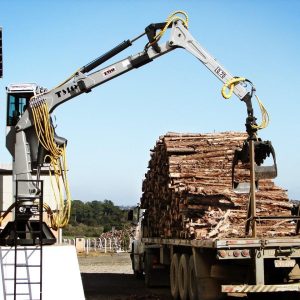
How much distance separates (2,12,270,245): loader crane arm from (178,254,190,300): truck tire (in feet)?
11.4

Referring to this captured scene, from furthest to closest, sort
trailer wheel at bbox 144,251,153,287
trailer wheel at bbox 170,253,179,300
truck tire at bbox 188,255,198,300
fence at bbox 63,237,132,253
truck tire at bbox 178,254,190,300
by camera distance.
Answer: fence at bbox 63,237,132,253 → trailer wheel at bbox 144,251,153,287 → trailer wheel at bbox 170,253,179,300 → truck tire at bbox 178,254,190,300 → truck tire at bbox 188,255,198,300

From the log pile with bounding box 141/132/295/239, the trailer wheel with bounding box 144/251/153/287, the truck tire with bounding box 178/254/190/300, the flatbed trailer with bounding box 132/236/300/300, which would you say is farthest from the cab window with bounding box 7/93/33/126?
the trailer wheel with bounding box 144/251/153/287

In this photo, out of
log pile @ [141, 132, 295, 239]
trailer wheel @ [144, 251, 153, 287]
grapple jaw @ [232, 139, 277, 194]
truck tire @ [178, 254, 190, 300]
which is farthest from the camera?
trailer wheel @ [144, 251, 153, 287]

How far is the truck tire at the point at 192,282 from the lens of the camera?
623 inches

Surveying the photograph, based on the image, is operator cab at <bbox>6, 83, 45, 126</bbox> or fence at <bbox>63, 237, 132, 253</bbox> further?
fence at <bbox>63, 237, 132, 253</bbox>

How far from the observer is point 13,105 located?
16.8 m

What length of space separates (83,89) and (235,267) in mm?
5420

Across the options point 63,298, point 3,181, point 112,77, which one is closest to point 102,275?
point 3,181

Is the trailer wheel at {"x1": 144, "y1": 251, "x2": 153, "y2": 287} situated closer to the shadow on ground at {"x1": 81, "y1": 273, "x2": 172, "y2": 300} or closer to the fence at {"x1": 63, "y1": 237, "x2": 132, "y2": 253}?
the shadow on ground at {"x1": 81, "y1": 273, "x2": 172, "y2": 300}

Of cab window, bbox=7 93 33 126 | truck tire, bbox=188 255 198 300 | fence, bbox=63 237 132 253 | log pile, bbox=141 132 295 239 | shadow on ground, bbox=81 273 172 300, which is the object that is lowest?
shadow on ground, bbox=81 273 172 300

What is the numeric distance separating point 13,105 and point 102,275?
1142 centimetres

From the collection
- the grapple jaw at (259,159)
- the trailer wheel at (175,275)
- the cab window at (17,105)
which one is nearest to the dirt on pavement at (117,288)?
the trailer wheel at (175,275)

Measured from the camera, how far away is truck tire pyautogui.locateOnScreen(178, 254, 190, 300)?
16.6 meters

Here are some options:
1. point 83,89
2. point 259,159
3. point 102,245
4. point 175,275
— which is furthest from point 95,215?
point 259,159
